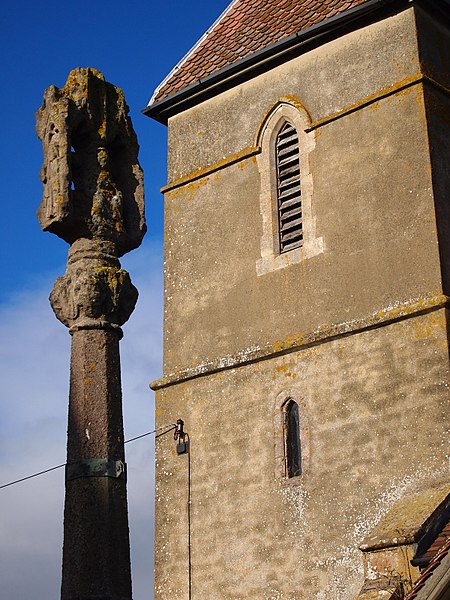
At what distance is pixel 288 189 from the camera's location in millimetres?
15078

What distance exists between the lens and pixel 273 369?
46.8ft

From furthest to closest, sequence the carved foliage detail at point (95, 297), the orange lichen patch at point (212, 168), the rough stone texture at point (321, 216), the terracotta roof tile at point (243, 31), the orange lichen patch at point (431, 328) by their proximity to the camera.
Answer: the orange lichen patch at point (212, 168)
the terracotta roof tile at point (243, 31)
the rough stone texture at point (321, 216)
the orange lichen patch at point (431, 328)
the carved foliage detail at point (95, 297)

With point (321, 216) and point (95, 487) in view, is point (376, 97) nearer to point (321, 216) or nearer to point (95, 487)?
point (321, 216)

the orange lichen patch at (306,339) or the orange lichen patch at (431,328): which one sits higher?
the orange lichen patch at (306,339)

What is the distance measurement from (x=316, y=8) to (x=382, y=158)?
2.63 meters

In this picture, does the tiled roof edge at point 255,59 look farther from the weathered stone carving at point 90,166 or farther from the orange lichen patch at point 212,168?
the weathered stone carving at point 90,166

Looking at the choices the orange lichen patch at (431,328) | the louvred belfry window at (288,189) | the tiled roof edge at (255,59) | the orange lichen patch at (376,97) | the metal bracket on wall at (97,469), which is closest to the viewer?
the metal bracket on wall at (97,469)

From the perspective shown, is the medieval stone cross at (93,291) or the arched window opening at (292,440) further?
the arched window opening at (292,440)

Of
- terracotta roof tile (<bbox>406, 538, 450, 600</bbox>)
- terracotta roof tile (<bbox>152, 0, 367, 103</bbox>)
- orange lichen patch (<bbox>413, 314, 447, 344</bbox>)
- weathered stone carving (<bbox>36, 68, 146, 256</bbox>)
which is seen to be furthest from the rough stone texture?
weathered stone carving (<bbox>36, 68, 146, 256</bbox>)

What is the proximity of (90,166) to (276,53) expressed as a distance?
6.61m

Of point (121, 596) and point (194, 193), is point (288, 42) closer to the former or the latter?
point (194, 193)

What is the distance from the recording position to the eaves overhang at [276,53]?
47.4 ft

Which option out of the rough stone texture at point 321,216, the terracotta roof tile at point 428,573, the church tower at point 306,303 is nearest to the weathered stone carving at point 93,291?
the terracotta roof tile at point 428,573

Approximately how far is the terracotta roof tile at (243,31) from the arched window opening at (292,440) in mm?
4995
